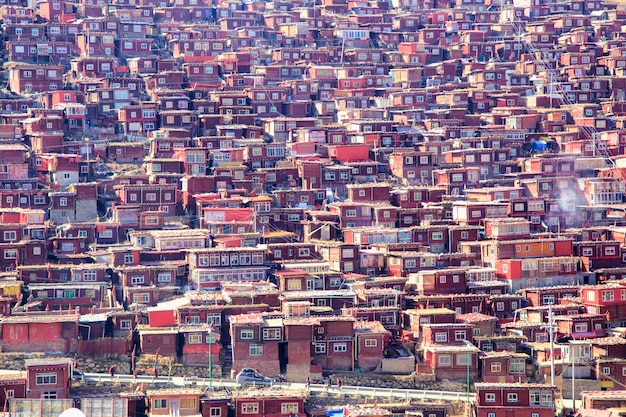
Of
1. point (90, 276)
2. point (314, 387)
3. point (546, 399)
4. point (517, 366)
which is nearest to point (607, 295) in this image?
point (517, 366)

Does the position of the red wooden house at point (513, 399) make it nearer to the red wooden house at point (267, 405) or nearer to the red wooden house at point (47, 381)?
the red wooden house at point (267, 405)

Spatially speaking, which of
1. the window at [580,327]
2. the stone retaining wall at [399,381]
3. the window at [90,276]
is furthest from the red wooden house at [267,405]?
the window at [580,327]

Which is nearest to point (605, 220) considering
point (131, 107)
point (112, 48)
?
point (131, 107)

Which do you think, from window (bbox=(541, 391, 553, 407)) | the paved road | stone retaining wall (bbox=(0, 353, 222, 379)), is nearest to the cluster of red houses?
window (bbox=(541, 391, 553, 407))

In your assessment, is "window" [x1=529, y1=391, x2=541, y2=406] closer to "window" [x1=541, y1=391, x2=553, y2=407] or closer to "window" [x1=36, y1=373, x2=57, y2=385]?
"window" [x1=541, y1=391, x2=553, y2=407]

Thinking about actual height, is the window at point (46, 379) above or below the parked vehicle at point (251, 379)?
above

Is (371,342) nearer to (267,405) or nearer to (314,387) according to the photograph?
(314,387)
